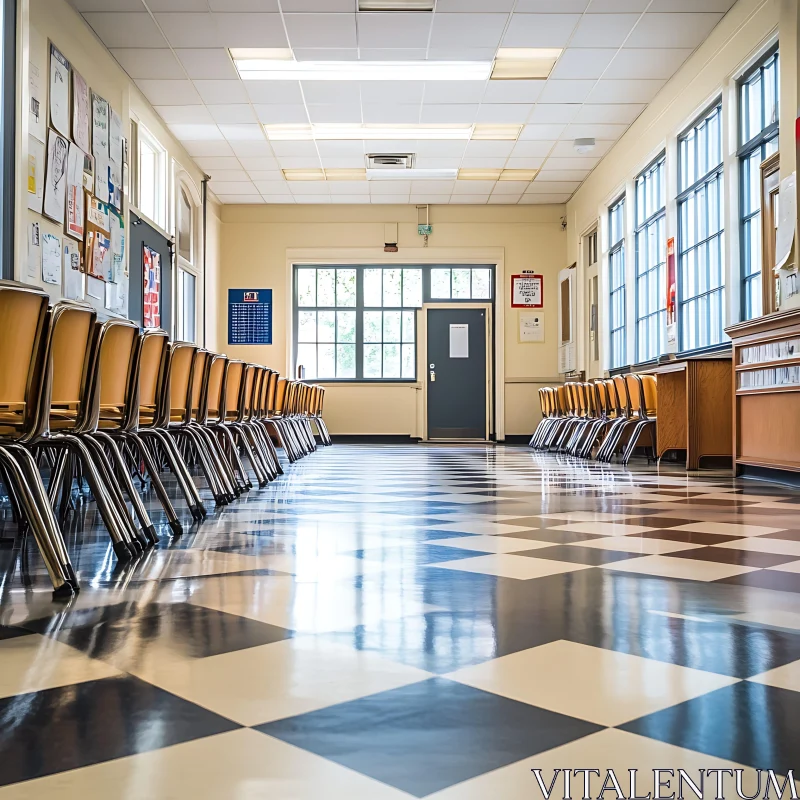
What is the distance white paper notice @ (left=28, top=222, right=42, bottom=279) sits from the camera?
5332 mm

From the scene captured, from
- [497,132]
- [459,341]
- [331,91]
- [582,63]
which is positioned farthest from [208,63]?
[459,341]

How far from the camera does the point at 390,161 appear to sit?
32.6 ft

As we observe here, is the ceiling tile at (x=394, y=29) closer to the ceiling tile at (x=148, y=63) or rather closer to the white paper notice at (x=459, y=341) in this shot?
the ceiling tile at (x=148, y=63)

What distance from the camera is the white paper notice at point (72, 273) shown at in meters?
5.91

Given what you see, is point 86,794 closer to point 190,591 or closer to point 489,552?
point 190,591

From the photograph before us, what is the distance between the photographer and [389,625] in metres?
1.56

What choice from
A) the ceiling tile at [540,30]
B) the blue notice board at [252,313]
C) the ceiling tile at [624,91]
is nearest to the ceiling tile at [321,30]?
the ceiling tile at [540,30]

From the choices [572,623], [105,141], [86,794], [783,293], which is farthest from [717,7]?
[86,794]

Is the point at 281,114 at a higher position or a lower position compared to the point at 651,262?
higher

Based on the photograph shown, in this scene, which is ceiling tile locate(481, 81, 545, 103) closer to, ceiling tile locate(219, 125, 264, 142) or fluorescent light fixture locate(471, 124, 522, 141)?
fluorescent light fixture locate(471, 124, 522, 141)

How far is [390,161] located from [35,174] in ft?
17.0

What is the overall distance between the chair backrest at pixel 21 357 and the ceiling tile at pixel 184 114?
6664 millimetres

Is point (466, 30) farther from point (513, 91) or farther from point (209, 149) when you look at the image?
point (209, 149)

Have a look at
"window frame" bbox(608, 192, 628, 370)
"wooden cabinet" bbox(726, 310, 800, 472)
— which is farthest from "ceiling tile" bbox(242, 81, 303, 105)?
"wooden cabinet" bbox(726, 310, 800, 472)
